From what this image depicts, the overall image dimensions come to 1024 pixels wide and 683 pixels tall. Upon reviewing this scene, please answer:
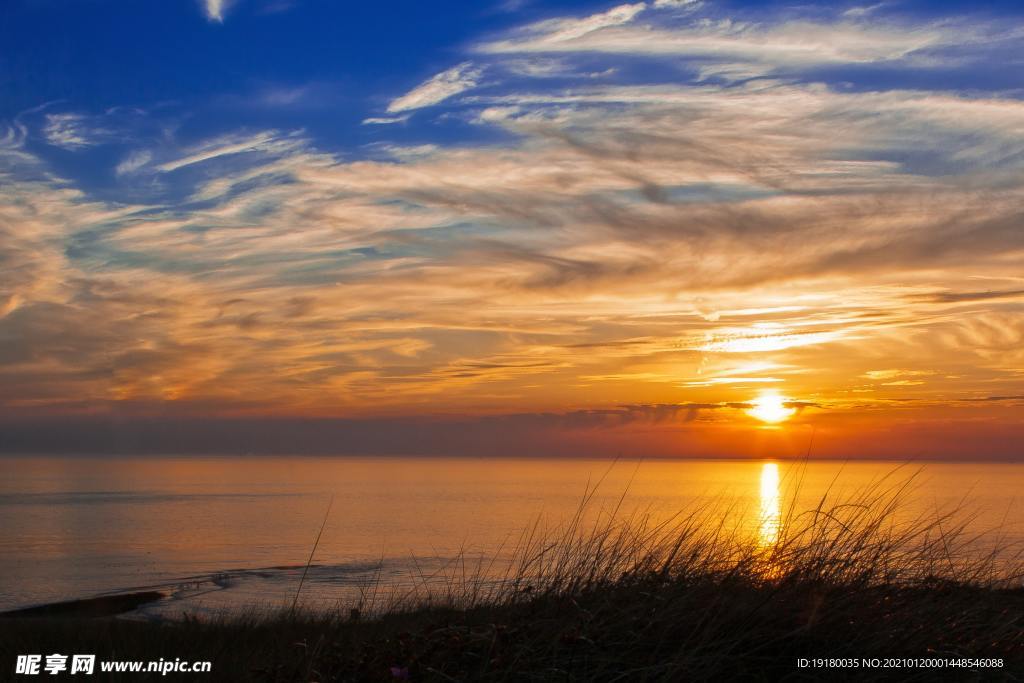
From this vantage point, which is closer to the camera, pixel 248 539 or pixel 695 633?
pixel 695 633

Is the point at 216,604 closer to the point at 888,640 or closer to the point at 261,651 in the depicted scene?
the point at 261,651

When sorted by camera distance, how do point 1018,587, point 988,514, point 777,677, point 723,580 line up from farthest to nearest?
1. point 988,514
2. point 1018,587
3. point 723,580
4. point 777,677

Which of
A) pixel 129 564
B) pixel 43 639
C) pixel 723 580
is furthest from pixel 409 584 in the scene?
pixel 723 580

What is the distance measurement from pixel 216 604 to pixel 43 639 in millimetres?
21173

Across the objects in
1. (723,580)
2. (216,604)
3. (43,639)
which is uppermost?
(723,580)

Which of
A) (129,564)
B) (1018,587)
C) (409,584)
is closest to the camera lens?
(1018,587)

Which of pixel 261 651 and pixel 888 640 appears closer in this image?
pixel 888 640

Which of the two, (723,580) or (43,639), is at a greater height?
(723,580)

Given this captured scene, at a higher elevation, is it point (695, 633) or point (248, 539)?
point (695, 633)

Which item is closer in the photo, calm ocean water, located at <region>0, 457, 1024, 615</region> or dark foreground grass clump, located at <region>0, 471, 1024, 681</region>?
dark foreground grass clump, located at <region>0, 471, 1024, 681</region>

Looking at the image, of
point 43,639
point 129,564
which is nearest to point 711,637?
point 43,639

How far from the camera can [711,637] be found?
5672mm

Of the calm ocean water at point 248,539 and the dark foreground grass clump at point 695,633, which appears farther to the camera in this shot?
the calm ocean water at point 248,539

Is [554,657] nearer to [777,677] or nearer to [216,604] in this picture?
[777,677]
